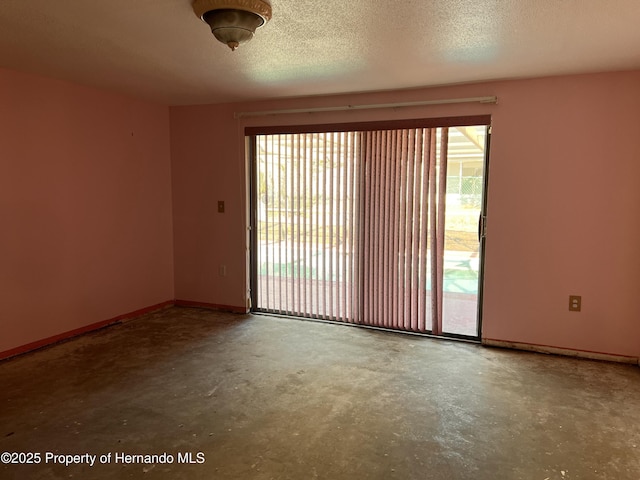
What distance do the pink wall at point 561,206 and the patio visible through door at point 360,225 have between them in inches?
6.7

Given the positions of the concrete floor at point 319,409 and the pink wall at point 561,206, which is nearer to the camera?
the concrete floor at point 319,409

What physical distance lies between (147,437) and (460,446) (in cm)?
160

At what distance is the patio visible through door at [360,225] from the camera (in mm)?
3666

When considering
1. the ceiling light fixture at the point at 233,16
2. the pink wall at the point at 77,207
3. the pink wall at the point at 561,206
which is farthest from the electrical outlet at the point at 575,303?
the pink wall at the point at 77,207

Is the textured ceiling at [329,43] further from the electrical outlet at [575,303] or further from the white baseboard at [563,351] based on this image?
the white baseboard at [563,351]

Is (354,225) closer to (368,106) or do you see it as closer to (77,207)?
(368,106)

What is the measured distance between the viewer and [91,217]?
150 inches

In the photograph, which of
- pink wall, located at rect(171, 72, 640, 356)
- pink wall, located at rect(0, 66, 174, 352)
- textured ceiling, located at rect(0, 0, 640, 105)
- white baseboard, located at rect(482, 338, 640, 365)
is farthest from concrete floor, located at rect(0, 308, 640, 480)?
textured ceiling, located at rect(0, 0, 640, 105)

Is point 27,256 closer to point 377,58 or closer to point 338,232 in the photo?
point 338,232

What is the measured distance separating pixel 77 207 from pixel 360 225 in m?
2.46

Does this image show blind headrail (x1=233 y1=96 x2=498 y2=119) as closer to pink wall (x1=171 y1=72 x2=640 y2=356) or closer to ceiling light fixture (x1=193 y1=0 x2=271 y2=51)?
pink wall (x1=171 y1=72 x2=640 y2=356)

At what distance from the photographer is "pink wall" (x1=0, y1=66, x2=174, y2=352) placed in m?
3.19

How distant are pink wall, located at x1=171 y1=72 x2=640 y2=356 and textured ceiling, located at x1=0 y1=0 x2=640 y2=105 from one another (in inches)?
8.9

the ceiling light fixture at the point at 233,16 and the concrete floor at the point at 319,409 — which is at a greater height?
the ceiling light fixture at the point at 233,16
